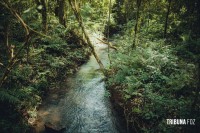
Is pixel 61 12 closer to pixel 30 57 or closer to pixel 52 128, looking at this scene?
pixel 30 57

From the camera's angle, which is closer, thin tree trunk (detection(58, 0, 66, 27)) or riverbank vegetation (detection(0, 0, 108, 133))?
riverbank vegetation (detection(0, 0, 108, 133))

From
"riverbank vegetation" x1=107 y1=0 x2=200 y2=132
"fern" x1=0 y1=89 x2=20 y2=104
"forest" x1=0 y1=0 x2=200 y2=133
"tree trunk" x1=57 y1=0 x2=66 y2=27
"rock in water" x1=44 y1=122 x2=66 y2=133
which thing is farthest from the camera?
"tree trunk" x1=57 y1=0 x2=66 y2=27

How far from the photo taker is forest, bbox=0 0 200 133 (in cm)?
838

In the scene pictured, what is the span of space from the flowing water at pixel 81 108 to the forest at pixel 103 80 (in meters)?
0.05

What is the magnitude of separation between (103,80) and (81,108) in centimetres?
398

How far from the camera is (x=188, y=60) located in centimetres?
1180

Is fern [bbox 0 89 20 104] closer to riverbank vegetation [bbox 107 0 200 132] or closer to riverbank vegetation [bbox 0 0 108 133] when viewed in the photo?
riverbank vegetation [bbox 0 0 108 133]

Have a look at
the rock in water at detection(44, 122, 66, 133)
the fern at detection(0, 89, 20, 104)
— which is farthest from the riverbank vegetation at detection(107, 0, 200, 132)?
the fern at detection(0, 89, 20, 104)

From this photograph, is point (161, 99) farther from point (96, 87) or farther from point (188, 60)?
point (96, 87)

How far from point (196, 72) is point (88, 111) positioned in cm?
572

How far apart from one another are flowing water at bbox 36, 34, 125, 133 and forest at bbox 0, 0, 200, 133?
0.05 metres

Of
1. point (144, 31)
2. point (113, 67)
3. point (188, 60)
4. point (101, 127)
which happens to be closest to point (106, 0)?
point (144, 31)

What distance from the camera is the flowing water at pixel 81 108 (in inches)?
395

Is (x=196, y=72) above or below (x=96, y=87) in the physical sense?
above
